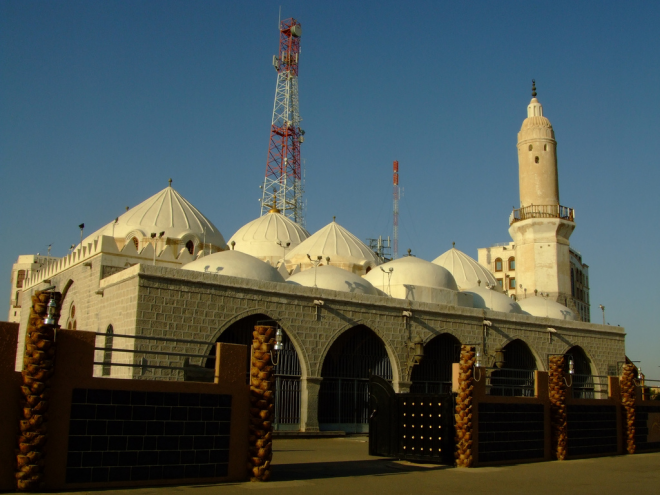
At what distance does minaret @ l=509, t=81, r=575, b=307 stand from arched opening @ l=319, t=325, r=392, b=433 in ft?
34.9

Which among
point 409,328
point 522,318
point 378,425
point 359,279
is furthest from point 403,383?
point 378,425

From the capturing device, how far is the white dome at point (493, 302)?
23156mm

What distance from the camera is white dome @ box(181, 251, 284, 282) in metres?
17.1

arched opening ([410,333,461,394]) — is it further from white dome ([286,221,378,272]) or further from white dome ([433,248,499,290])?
white dome ([433,248,499,290])

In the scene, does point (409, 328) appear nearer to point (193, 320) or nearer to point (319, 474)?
point (193, 320)

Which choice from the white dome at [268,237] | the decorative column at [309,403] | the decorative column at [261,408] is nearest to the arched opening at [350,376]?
the decorative column at [309,403]

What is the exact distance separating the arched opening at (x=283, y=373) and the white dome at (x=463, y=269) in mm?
11235

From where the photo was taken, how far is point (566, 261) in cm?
2703

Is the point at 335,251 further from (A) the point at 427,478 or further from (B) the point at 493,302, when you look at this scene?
(A) the point at 427,478

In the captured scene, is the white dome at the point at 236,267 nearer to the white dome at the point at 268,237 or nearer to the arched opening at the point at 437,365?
the arched opening at the point at 437,365

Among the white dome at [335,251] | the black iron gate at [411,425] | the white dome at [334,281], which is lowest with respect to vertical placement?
the black iron gate at [411,425]

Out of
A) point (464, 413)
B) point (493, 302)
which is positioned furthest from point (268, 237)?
point (464, 413)

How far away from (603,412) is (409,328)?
602 centimetres

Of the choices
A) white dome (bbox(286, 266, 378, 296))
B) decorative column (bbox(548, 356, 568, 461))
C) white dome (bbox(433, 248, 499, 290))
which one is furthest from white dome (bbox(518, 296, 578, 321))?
decorative column (bbox(548, 356, 568, 461))
